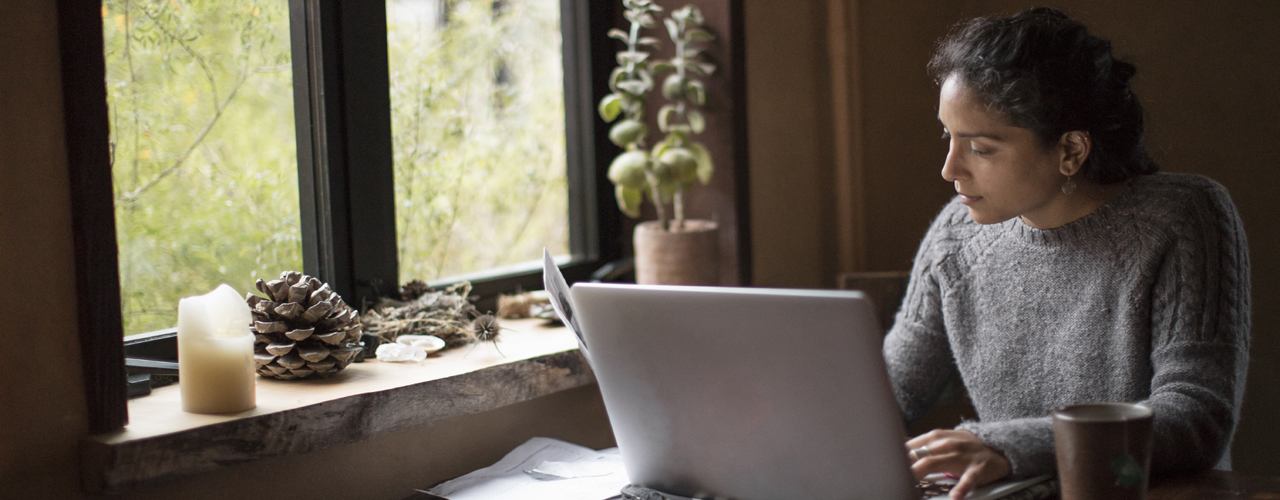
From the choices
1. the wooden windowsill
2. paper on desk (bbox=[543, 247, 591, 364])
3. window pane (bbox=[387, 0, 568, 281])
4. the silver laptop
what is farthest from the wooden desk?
window pane (bbox=[387, 0, 568, 281])

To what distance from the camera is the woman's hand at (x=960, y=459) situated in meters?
0.86

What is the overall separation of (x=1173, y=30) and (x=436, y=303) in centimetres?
144

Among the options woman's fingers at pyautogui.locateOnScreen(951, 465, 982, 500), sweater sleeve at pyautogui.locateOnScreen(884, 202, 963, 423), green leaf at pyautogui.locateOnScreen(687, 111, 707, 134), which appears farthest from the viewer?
green leaf at pyautogui.locateOnScreen(687, 111, 707, 134)

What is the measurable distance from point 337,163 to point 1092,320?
1.06 meters

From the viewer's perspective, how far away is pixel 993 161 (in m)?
1.12

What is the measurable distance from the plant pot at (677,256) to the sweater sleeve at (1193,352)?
0.70 metres

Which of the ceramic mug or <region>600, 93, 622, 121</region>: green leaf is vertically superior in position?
<region>600, 93, 622, 121</region>: green leaf

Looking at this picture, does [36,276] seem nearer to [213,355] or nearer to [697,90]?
[213,355]

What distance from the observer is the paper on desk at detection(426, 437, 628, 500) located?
1.03m

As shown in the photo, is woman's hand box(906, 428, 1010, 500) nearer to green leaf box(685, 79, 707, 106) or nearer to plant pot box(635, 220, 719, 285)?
plant pot box(635, 220, 719, 285)

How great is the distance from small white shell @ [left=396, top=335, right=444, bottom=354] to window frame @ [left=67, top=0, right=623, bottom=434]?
121 mm

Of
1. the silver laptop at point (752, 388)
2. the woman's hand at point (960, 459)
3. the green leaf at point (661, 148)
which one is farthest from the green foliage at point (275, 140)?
the woman's hand at point (960, 459)

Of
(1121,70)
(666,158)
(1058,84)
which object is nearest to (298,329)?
(666,158)

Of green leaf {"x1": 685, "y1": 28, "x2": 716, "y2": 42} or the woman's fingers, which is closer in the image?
the woman's fingers
